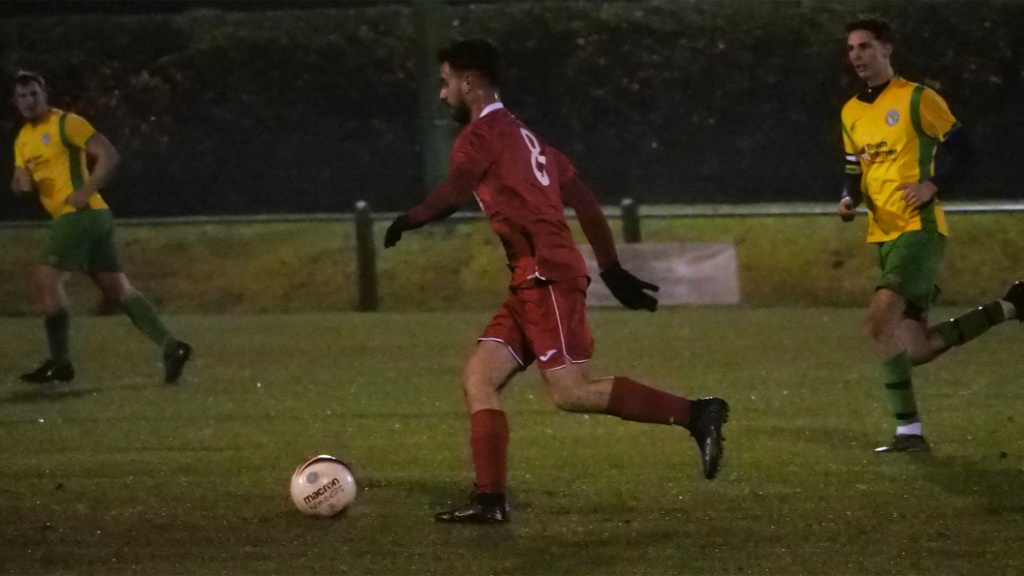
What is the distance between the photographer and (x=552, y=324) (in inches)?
248

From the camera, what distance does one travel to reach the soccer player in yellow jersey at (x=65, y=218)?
415 inches

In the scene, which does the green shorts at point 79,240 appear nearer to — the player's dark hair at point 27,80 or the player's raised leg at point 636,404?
the player's dark hair at point 27,80

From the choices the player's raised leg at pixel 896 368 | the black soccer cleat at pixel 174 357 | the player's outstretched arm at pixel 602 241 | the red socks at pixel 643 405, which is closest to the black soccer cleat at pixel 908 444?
the player's raised leg at pixel 896 368

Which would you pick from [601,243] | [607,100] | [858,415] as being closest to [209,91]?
[607,100]

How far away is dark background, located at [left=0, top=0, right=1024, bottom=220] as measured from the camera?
21.8 metres

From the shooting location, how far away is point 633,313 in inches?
590

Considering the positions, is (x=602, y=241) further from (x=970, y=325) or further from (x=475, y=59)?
(x=970, y=325)

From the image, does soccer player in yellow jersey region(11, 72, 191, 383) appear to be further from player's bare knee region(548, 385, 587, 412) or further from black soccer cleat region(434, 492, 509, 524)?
player's bare knee region(548, 385, 587, 412)

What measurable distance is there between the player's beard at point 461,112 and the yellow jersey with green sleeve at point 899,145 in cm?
229

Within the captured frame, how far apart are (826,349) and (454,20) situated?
10690mm

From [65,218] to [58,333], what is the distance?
0.76 m

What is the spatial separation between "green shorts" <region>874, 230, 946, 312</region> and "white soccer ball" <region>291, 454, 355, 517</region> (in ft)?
8.90

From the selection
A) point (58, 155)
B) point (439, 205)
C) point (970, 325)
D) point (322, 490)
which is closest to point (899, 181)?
point (970, 325)

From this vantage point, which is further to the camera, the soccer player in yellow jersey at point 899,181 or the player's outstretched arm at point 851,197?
the player's outstretched arm at point 851,197
